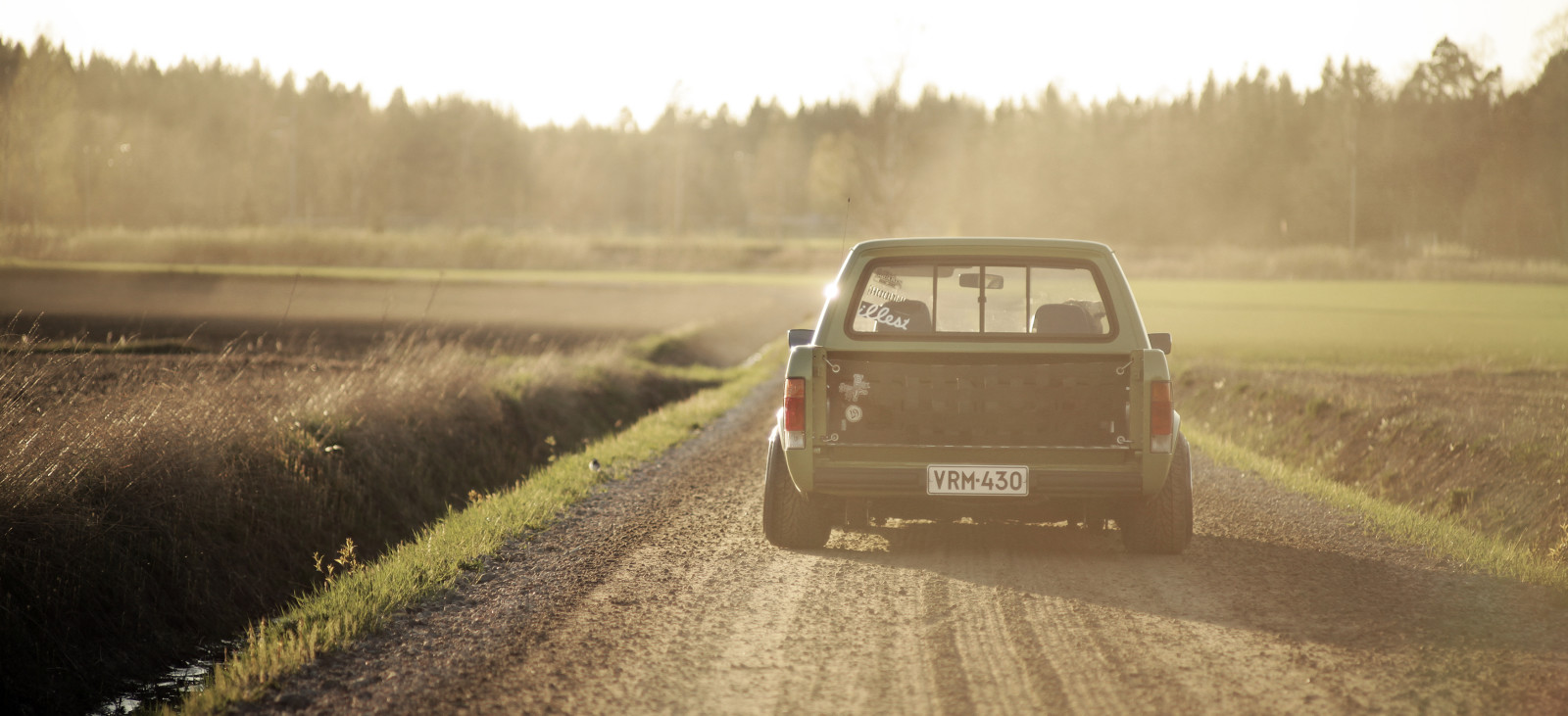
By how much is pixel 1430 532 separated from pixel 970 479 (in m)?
3.43

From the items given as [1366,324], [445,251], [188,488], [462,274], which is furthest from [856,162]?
[188,488]

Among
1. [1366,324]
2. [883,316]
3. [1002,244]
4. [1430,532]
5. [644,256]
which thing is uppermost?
→ [1002,244]

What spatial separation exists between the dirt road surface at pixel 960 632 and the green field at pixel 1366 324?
15139 mm

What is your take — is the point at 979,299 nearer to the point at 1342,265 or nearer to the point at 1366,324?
the point at 1366,324

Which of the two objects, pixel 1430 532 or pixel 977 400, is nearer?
pixel 977 400

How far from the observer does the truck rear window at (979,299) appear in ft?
22.0

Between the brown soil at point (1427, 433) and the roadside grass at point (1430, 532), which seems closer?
the roadside grass at point (1430, 532)

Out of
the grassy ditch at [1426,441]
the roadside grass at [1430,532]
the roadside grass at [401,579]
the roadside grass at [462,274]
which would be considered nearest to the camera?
the roadside grass at [401,579]

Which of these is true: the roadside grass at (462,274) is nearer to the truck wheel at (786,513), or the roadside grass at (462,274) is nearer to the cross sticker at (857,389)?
the truck wheel at (786,513)

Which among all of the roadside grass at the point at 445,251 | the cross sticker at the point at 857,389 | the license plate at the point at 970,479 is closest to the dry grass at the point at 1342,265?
the roadside grass at the point at 445,251

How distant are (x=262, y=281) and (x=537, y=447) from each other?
3539 centimetres

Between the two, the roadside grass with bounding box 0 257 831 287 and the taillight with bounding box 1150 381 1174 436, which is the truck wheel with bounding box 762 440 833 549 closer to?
the taillight with bounding box 1150 381 1174 436

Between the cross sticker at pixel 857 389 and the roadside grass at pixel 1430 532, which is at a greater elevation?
the cross sticker at pixel 857 389

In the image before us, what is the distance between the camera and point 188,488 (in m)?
8.27
